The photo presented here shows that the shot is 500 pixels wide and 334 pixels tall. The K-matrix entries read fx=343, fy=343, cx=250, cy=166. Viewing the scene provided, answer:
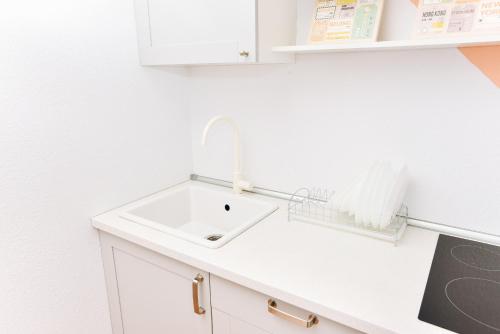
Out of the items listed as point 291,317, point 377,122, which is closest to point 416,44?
point 377,122

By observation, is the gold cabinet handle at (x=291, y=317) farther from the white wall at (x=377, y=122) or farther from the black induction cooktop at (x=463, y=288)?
the white wall at (x=377, y=122)

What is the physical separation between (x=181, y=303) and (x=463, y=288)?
3.01 feet

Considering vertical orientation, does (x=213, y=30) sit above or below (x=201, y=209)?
above

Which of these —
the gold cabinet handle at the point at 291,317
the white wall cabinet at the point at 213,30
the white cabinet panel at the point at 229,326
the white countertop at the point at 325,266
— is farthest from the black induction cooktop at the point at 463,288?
the white wall cabinet at the point at 213,30

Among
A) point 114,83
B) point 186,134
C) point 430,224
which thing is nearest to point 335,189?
point 430,224

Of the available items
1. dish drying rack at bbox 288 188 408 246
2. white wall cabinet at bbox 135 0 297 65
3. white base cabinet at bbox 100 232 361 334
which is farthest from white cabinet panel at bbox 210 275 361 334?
white wall cabinet at bbox 135 0 297 65

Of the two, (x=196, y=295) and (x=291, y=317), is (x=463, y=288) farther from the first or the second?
(x=196, y=295)

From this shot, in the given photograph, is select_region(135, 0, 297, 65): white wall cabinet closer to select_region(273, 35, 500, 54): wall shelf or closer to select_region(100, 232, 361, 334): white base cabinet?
select_region(273, 35, 500, 54): wall shelf

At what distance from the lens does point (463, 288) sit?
37.9 inches

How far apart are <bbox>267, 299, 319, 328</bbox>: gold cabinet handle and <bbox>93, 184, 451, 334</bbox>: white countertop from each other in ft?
0.16

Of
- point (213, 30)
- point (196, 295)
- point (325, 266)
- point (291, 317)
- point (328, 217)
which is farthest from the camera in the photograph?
point (328, 217)

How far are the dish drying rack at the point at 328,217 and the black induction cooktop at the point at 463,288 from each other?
0.15 meters

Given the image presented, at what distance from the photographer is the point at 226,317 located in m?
1.14

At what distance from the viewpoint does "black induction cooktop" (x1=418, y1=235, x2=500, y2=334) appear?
833 millimetres
